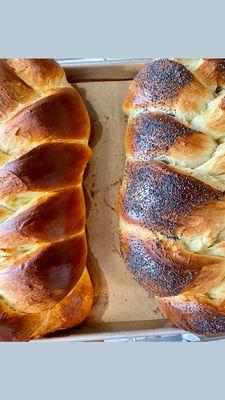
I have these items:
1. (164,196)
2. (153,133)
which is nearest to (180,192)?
(164,196)

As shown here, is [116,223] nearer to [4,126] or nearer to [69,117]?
[69,117]

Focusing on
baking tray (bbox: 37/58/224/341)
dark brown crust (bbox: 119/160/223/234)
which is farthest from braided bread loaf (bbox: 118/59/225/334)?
baking tray (bbox: 37/58/224/341)

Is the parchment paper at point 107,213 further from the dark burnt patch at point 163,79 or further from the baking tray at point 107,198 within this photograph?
the dark burnt patch at point 163,79

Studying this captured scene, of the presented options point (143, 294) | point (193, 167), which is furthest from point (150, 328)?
point (193, 167)

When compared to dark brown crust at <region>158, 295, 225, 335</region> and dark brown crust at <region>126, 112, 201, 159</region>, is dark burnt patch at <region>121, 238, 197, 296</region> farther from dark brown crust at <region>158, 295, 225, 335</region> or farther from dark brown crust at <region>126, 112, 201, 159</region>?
dark brown crust at <region>126, 112, 201, 159</region>

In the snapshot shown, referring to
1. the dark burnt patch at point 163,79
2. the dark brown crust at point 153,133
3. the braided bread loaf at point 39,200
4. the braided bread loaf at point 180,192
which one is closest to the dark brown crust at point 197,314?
the braided bread loaf at point 180,192
